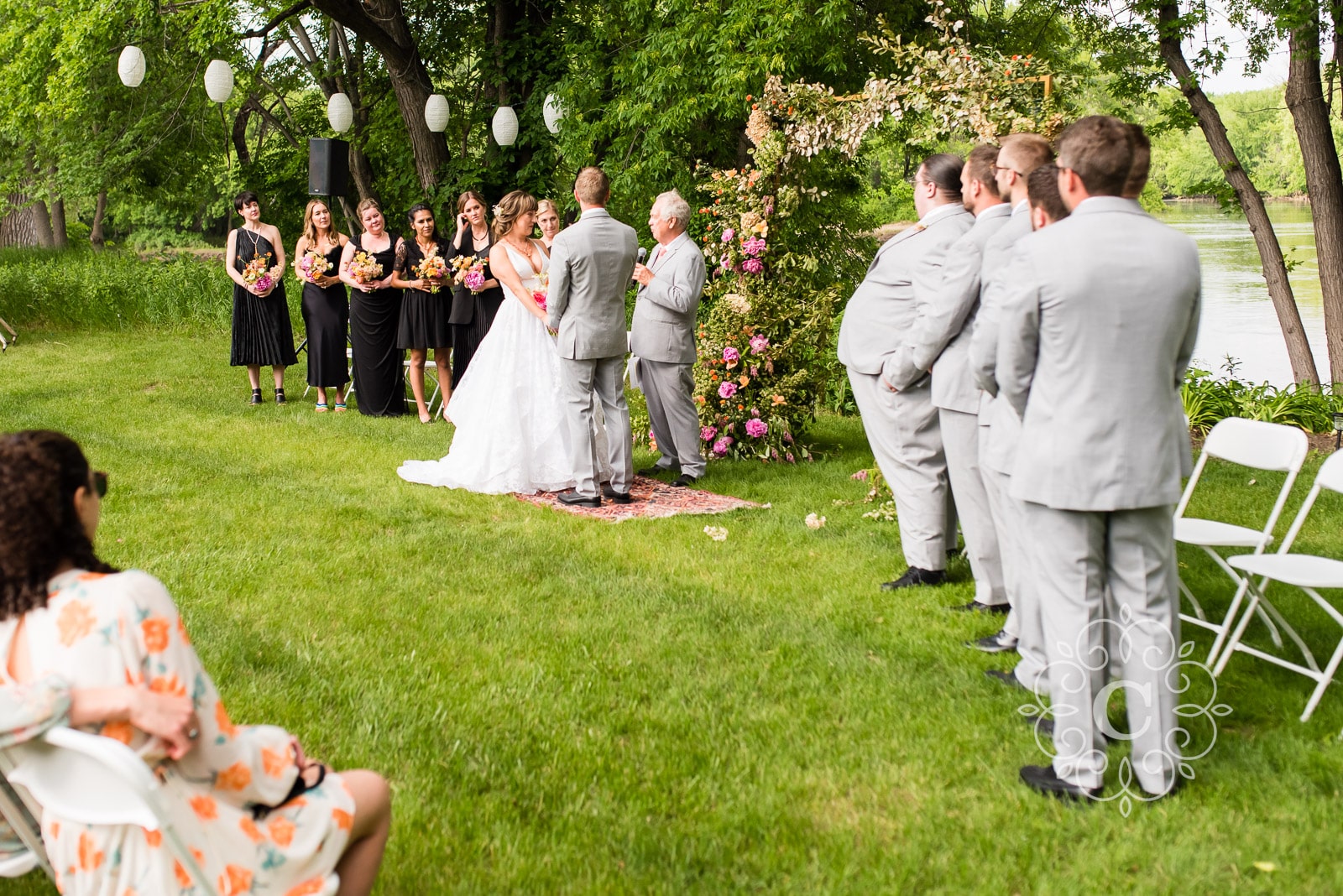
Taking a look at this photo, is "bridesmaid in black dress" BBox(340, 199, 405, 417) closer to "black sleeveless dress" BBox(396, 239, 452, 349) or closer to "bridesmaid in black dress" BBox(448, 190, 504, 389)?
"black sleeveless dress" BBox(396, 239, 452, 349)

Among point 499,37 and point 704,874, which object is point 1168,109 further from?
point 704,874

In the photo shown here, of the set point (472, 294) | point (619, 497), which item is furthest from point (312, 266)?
point (619, 497)

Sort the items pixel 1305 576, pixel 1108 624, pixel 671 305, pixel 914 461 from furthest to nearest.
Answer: pixel 671 305, pixel 914 461, pixel 1305 576, pixel 1108 624

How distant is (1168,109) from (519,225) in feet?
25.0

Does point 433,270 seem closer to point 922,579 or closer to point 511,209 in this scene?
point 511,209

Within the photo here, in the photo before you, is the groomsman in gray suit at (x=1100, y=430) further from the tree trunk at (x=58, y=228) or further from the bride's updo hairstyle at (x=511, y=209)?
the tree trunk at (x=58, y=228)

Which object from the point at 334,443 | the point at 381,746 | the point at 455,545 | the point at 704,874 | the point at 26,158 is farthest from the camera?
the point at 26,158

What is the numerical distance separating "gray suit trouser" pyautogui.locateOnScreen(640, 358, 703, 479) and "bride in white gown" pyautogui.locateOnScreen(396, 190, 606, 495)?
512mm

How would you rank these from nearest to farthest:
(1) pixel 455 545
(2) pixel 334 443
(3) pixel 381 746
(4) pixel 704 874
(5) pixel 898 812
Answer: (4) pixel 704 874 → (5) pixel 898 812 → (3) pixel 381 746 → (1) pixel 455 545 → (2) pixel 334 443

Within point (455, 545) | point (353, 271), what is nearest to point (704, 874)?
point (455, 545)

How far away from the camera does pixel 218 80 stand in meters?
14.4

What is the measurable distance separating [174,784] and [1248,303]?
2647cm

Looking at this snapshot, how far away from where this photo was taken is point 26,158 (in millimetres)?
25672

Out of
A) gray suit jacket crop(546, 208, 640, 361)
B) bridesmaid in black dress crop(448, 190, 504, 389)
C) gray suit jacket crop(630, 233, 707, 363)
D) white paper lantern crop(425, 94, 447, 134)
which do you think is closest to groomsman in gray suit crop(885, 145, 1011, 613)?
gray suit jacket crop(546, 208, 640, 361)
